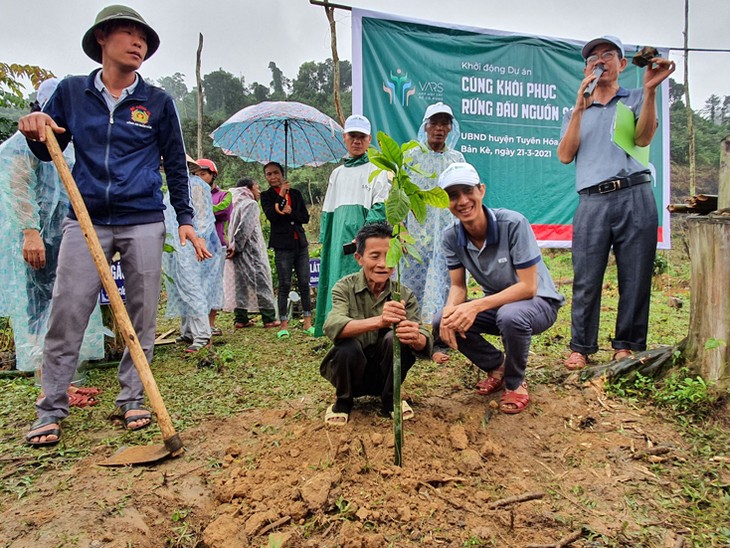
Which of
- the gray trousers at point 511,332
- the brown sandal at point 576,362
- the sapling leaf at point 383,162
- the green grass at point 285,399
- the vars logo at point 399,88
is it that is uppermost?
the vars logo at point 399,88

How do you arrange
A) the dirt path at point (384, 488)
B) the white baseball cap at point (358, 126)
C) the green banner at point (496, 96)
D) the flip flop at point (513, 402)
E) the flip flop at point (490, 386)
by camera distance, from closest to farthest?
the dirt path at point (384, 488) < the flip flop at point (513, 402) < the flip flop at point (490, 386) < the white baseball cap at point (358, 126) < the green banner at point (496, 96)

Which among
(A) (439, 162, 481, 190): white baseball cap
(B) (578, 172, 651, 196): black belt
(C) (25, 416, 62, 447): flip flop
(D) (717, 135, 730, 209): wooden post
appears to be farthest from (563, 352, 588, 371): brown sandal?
(C) (25, 416, 62, 447): flip flop

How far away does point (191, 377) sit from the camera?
3393 millimetres

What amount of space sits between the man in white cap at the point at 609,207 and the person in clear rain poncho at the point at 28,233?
3066 mm

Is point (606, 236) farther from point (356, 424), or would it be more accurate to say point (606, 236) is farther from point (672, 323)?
point (672, 323)

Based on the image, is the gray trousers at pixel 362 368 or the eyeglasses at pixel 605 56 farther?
the eyeglasses at pixel 605 56

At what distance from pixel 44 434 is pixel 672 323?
17.9 feet

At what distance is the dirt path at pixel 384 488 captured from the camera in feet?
5.21

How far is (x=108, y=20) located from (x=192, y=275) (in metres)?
2.24

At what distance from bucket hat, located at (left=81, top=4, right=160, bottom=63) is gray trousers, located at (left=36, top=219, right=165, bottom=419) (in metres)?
0.86

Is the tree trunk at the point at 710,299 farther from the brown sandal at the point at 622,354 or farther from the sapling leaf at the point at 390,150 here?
the sapling leaf at the point at 390,150

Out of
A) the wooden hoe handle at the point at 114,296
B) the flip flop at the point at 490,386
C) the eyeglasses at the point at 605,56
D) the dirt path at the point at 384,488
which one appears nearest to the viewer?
the dirt path at the point at 384,488

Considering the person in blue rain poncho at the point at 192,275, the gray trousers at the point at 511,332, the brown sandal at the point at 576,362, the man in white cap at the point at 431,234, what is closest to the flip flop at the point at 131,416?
the person in blue rain poncho at the point at 192,275

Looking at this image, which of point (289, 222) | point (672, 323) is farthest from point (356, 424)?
point (672, 323)
